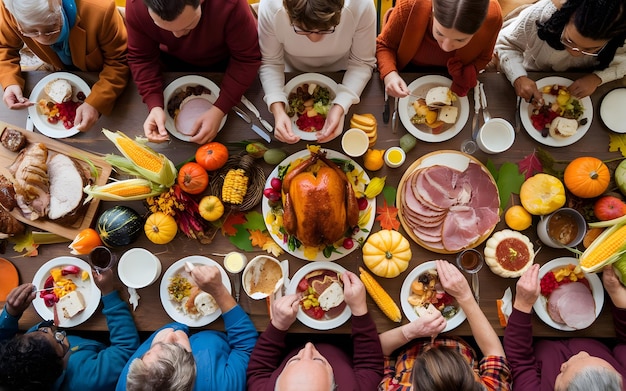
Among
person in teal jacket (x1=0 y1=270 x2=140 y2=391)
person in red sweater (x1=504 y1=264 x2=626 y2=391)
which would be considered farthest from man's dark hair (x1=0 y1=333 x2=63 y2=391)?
person in red sweater (x1=504 y1=264 x2=626 y2=391)

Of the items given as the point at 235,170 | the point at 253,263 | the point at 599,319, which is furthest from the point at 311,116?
the point at 599,319

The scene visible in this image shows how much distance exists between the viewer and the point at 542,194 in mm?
Answer: 2520

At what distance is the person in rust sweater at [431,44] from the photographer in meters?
2.26

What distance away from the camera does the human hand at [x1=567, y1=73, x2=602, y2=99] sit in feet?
8.45

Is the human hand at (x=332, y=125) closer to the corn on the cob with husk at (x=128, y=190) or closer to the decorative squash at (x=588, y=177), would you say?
the corn on the cob with husk at (x=128, y=190)

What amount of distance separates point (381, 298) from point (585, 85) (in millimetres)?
1773

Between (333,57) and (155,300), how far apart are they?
1.88m

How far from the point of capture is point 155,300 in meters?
2.63

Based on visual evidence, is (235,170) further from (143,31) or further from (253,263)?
(143,31)

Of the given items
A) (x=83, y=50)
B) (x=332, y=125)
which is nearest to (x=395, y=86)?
(x=332, y=125)

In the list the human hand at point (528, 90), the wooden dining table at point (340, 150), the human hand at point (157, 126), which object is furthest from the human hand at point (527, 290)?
the human hand at point (157, 126)

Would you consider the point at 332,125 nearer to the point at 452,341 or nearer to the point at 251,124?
the point at 251,124

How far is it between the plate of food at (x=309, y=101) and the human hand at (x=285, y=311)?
3.26 ft

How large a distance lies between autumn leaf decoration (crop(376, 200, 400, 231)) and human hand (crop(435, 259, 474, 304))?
360 mm
